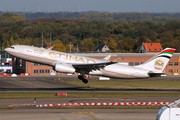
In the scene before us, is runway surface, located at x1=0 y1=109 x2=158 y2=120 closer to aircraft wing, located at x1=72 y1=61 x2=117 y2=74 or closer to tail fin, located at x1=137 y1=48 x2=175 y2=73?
aircraft wing, located at x1=72 y1=61 x2=117 y2=74

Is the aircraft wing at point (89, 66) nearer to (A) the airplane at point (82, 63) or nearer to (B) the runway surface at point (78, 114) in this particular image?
(A) the airplane at point (82, 63)

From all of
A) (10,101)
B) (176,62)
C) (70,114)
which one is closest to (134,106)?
(70,114)

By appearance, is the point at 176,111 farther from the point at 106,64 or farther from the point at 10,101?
the point at 106,64

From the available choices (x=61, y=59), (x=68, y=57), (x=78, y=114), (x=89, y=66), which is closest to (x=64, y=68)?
(x=61, y=59)

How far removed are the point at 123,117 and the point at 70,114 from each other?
214 inches

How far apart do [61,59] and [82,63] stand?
13.0ft

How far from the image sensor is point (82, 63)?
56125 millimetres

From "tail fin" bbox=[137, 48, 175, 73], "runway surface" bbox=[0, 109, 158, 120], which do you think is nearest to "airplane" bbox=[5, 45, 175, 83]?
"tail fin" bbox=[137, 48, 175, 73]

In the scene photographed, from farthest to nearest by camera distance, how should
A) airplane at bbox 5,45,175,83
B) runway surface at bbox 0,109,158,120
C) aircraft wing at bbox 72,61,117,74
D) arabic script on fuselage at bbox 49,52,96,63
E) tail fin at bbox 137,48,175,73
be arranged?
1. tail fin at bbox 137,48,175,73
2. arabic script on fuselage at bbox 49,52,96,63
3. aircraft wing at bbox 72,61,117,74
4. airplane at bbox 5,45,175,83
5. runway surface at bbox 0,109,158,120

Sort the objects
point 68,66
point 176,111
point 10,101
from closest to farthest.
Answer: point 176,111
point 10,101
point 68,66

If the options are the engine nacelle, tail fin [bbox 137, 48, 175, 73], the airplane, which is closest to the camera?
the engine nacelle

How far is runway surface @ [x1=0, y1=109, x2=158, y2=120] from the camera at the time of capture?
96.4ft

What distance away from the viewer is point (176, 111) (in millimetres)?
23812

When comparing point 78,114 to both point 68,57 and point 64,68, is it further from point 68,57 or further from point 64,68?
point 68,57
